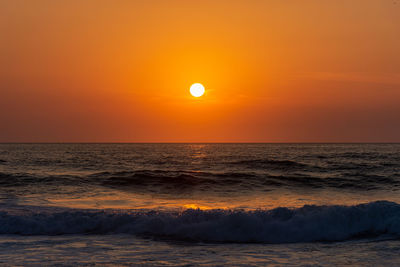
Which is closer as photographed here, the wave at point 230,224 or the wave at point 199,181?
the wave at point 230,224

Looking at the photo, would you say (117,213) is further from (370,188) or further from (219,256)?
(370,188)

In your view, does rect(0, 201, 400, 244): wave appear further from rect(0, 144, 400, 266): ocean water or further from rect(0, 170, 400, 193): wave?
rect(0, 170, 400, 193): wave

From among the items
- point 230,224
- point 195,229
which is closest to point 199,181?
point 230,224

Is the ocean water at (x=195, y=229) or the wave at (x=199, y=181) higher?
the wave at (x=199, y=181)

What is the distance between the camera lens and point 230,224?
12.3 meters

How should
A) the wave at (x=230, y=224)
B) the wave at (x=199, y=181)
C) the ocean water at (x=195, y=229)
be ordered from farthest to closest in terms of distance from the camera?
the wave at (x=199, y=181) < the wave at (x=230, y=224) < the ocean water at (x=195, y=229)

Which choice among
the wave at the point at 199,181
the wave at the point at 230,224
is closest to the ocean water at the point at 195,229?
the wave at the point at 230,224

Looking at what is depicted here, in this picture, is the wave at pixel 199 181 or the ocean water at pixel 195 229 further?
the wave at pixel 199 181

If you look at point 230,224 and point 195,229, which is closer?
point 195,229

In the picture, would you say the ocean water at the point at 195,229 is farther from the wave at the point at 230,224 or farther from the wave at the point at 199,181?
the wave at the point at 199,181

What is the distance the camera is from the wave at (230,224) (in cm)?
1170

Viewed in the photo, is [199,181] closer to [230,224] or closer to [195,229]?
[230,224]

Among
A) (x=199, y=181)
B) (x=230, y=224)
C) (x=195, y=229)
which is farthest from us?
(x=199, y=181)

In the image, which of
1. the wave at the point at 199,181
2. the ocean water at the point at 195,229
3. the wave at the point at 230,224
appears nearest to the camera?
the ocean water at the point at 195,229
